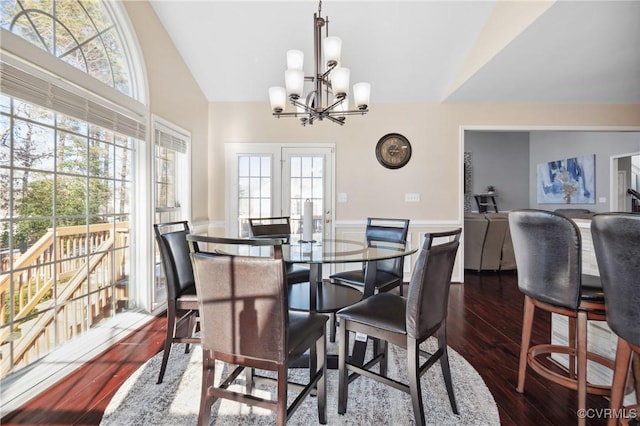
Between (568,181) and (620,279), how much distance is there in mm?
7520

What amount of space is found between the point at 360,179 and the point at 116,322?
3255mm

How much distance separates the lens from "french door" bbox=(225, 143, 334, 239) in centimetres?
444

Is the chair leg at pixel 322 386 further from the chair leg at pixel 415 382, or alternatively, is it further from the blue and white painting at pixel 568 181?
the blue and white painting at pixel 568 181

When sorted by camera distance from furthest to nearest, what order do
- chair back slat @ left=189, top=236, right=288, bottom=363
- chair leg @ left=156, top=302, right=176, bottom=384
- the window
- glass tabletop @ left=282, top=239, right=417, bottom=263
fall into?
the window → chair leg @ left=156, top=302, right=176, bottom=384 → glass tabletop @ left=282, top=239, right=417, bottom=263 → chair back slat @ left=189, top=236, right=288, bottom=363

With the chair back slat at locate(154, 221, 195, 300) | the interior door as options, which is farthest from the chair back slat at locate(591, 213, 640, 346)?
the interior door

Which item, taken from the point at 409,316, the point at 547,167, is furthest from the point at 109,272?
the point at 547,167

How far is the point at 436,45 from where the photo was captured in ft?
11.8

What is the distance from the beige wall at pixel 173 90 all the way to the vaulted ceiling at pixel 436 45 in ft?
0.55

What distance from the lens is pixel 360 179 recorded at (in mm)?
4438

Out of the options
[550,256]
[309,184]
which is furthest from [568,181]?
[550,256]

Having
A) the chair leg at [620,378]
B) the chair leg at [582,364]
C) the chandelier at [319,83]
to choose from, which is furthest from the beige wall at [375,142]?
the chair leg at [620,378]

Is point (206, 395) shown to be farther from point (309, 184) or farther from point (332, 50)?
point (309, 184)

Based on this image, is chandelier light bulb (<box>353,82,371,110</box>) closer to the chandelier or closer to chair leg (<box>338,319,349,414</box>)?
the chandelier

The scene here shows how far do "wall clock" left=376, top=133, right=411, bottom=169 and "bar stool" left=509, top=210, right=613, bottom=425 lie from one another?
8.86ft
